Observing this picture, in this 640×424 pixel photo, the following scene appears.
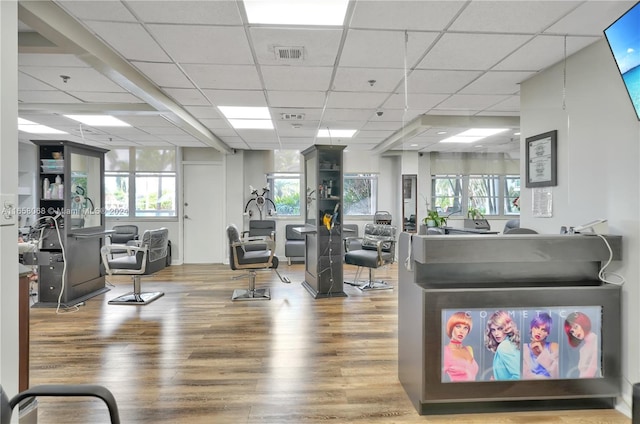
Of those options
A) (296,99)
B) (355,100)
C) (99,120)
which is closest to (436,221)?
(355,100)

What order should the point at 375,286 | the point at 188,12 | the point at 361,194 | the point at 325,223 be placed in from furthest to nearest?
the point at 361,194 → the point at 375,286 → the point at 325,223 → the point at 188,12

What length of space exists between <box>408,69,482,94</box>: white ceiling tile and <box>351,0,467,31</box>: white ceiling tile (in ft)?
3.02

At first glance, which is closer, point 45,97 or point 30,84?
point 30,84

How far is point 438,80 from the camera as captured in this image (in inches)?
145

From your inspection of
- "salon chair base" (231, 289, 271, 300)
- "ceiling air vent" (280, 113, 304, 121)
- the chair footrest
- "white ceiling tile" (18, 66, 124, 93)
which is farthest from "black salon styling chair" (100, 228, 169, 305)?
"ceiling air vent" (280, 113, 304, 121)

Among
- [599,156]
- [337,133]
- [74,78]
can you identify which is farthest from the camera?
[337,133]

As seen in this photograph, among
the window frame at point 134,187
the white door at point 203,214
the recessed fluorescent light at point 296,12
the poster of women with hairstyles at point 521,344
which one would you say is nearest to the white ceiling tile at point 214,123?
the white door at point 203,214

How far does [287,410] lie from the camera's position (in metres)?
2.26

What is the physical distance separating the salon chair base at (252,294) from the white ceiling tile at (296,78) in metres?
2.81

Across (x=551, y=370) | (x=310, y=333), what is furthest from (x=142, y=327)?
(x=551, y=370)

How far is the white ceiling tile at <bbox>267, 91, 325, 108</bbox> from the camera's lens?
4.05 meters

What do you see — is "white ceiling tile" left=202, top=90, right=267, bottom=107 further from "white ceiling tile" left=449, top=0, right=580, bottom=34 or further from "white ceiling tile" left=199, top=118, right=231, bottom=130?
"white ceiling tile" left=449, top=0, right=580, bottom=34

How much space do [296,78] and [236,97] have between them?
0.98 metres

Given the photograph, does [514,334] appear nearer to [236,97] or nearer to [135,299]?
[236,97]
